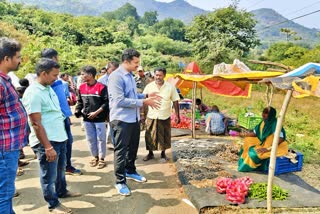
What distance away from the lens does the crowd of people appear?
8.39 feet

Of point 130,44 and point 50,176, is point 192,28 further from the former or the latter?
point 50,176

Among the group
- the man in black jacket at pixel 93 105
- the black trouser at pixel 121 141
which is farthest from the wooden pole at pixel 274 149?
the man in black jacket at pixel 93 105

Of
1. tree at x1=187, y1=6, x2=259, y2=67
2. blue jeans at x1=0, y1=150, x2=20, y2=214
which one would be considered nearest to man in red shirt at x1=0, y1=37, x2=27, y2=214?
blue jeans at x1=0, y1=150, x2=20, y2=214

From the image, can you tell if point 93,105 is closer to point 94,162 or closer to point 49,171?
point 94,162

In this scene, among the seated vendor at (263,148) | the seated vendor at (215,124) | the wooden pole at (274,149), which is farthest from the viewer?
the seated vendor at (215,124)

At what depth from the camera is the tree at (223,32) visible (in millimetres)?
30516

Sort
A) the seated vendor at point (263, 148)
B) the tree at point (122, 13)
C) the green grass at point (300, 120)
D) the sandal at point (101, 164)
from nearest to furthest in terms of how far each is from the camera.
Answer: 1. the seated vendor at point (263, 148)
2. the sandal at point (101, 164)
3. the green grass at point (300, 120)
4. the tree at point (122, 13)

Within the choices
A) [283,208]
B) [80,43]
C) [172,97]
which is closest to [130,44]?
[80,43]

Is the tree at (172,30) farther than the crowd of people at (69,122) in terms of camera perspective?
Yes

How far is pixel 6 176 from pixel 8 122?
458 mm

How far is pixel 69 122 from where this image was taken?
180 inches

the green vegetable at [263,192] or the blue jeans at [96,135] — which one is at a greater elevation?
the blue jeans at [96,135]

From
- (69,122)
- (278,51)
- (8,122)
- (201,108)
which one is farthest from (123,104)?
(278,51)

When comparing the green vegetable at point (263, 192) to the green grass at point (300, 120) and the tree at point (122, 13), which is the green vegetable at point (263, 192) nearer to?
the green grass at point (300, 120)
